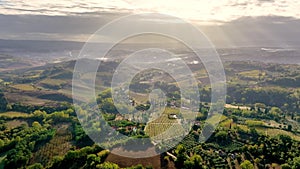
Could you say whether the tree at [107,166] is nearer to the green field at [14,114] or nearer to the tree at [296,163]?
the tree at [296,163]

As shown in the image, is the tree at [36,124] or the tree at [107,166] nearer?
the tree at [107,166]

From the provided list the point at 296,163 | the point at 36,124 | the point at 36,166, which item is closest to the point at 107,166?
the point at 36,166

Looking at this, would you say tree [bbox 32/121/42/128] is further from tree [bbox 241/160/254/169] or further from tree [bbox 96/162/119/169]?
tree [bbox 241/160/254/169]

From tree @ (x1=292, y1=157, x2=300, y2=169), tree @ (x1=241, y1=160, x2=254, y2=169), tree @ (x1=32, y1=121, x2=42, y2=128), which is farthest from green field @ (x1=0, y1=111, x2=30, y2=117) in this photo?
tree @ (x1=292, y1=157, x2=300, y2=169)

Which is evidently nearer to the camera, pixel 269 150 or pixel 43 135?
pixel 269 150

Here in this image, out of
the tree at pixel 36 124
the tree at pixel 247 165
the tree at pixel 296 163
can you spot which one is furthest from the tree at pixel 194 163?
the tree at pixel 36 124

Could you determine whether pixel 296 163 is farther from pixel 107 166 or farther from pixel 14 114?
pixel 14 114

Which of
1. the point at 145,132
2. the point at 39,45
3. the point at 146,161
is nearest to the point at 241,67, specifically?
the point at 145,132

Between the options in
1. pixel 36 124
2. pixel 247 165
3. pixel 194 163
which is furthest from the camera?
pixel 36 124

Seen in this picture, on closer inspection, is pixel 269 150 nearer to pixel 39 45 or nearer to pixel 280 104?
pixel 280 104

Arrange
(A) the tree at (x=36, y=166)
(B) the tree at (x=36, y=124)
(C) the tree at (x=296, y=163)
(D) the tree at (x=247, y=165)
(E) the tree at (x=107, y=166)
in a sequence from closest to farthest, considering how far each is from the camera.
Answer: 1. (E) the tree at (x=107, y=166)
2. (C) the tree at (x=296, y=163)
3. (D) the tree at (x=247, y=165)
4. (A) the tree at (x=36, y=166)
5. (B) the tree at (x=36, y=124)

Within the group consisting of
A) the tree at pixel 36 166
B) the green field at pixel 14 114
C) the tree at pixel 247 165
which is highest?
the green field at pixel 14 114
